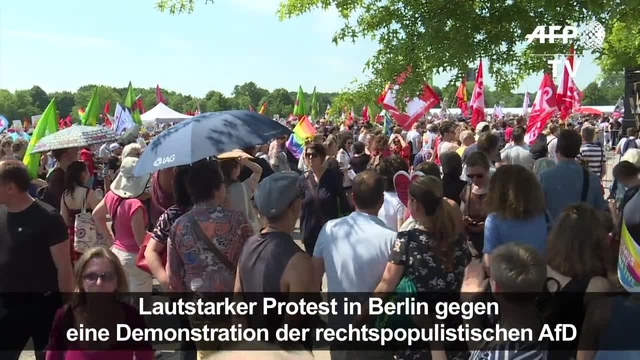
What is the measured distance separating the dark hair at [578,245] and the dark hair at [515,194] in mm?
816

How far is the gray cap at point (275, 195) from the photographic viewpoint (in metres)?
3.30

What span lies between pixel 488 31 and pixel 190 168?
450 centimetres

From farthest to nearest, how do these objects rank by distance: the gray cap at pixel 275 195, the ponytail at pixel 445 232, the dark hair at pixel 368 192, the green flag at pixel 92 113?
the green flag at pixel 92 113 → the dark hair at pixel 368 192 → the ponytail at pixel 445 232 → the gray cap at pixel 275 195

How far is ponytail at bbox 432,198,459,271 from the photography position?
341 cm

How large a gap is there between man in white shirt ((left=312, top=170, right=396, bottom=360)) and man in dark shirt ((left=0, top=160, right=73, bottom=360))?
178 cm

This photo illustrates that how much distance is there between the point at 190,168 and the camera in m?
4.04

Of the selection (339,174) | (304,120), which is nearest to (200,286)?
(339,174)

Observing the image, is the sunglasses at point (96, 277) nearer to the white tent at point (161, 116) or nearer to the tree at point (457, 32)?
the tree at point (457, 32)

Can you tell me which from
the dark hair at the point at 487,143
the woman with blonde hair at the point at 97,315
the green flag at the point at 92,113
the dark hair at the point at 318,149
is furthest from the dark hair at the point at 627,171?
the green flag at the point at 92,113

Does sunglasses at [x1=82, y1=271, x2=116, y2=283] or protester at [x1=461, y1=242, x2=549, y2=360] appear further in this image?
sunglasses at [x1=82, y1=271, x2=116, y2=283]

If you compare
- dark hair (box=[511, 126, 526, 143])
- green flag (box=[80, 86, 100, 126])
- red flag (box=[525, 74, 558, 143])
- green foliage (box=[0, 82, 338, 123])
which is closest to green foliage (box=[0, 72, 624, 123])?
green foliage (box=[0, 82, 338, 123])

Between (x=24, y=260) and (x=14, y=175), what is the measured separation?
55 centimetres

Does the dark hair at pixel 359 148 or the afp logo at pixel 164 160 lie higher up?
the afp logo at pixel 164 160

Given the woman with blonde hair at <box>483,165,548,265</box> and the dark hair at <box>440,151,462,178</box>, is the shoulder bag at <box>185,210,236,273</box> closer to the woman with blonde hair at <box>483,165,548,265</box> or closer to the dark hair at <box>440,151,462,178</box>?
the woman with blonde hair at <box>483,165,548,265</box>
